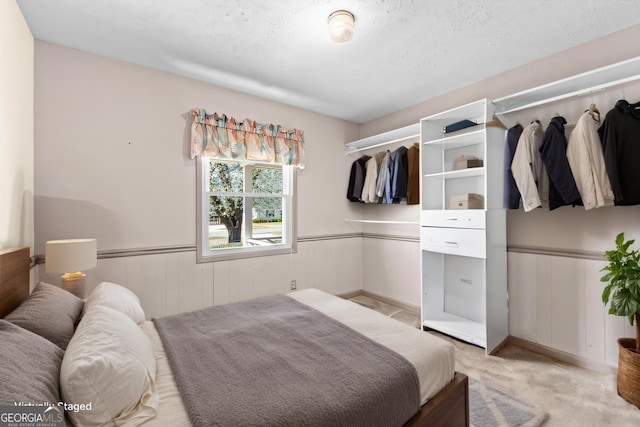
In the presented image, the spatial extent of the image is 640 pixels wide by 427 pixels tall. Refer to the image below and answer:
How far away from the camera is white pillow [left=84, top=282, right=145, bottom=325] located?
1.48 metres

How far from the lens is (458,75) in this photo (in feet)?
8.81

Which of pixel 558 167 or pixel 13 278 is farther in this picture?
pixel 558 167

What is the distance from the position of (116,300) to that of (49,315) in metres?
0.31

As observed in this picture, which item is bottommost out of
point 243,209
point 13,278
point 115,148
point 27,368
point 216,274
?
point 216,274

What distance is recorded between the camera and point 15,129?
68.4 inches

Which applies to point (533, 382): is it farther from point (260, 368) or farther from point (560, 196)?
point (260, 368)

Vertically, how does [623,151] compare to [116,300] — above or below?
above

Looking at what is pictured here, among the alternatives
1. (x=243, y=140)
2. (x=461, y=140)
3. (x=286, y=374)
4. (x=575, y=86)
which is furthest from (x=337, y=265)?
(x=575, y=86)

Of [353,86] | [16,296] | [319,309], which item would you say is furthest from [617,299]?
[16,296]

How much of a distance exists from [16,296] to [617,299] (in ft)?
11.4

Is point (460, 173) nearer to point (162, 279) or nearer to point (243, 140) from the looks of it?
point (243, 140)

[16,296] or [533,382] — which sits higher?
[16,296]

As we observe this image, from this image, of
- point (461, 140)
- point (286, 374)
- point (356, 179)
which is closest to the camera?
point (286, 374)

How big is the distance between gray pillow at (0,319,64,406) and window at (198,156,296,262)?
1.81 metres
